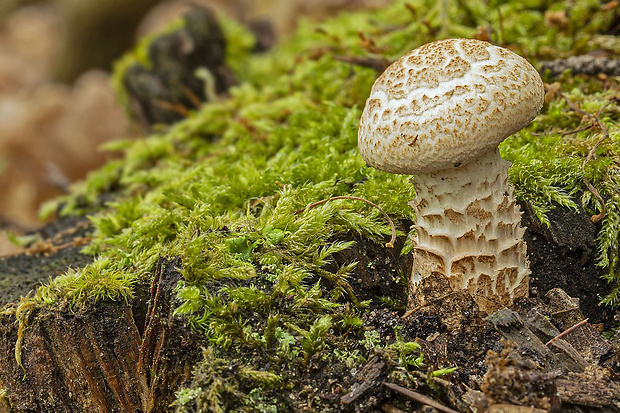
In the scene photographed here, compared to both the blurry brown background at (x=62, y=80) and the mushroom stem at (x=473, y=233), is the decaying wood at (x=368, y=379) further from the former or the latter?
the blurry brown background at (x=62, y=80)

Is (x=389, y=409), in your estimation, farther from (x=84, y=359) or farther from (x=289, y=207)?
(x=84, y=359)

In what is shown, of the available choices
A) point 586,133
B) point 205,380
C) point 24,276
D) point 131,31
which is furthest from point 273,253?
point 131,31

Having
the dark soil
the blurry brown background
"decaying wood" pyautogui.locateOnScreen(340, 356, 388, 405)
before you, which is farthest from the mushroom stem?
the blurry brown background

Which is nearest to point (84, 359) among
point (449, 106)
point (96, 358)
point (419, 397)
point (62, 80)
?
point (96, 358)

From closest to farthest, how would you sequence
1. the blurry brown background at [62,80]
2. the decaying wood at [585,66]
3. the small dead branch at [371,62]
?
the decaying wood at [585,66] → the small dead branch at [371,62] → the blurry brown background at [62,80]

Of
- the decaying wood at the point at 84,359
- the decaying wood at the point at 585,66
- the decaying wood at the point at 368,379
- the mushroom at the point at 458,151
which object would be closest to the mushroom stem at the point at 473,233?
the mushroom at the point at 458,151

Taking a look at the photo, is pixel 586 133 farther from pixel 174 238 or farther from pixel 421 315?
pixel 174 238

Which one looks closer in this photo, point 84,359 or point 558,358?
point 558,358
